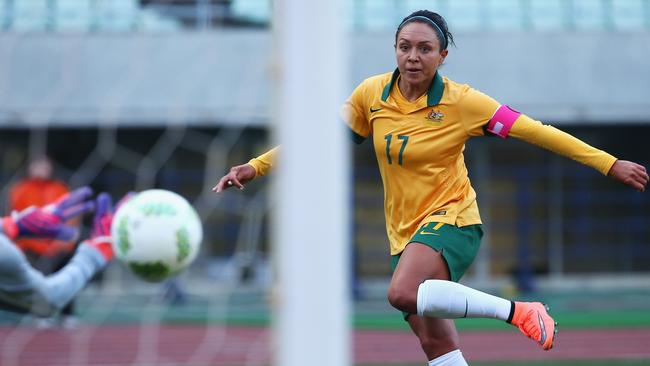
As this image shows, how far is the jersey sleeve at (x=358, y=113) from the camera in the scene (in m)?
4.62

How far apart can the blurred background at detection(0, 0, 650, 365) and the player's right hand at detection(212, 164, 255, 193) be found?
8.01 meters

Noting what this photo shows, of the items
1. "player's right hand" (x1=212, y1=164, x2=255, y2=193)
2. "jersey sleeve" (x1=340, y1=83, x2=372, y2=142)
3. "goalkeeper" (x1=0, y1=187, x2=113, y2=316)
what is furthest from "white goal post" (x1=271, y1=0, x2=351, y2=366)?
"goalkeeper" (x1=0, y1=187, x2=113, y2=316)

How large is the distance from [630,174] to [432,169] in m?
0.86

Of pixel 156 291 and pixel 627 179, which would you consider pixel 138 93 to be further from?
pixel 627 179

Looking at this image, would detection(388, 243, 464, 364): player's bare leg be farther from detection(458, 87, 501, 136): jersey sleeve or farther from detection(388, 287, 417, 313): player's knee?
detection(458, 87, 501, 136): jersey sleeve

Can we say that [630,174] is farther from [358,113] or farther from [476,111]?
[358,113]

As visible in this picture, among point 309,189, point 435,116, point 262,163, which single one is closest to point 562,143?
point 435,116

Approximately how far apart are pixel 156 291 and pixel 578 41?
23.5 ft

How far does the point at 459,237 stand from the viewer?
14.5ft

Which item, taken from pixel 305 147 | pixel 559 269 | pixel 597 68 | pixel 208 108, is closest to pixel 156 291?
pixel 208 108

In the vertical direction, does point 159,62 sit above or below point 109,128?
above

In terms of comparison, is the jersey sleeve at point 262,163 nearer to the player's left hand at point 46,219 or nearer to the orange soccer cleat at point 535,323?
the orange soccer cleat at point 535,323

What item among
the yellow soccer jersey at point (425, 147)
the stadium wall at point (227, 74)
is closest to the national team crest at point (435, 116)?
the yellow soccer jersey at point (425, 147)

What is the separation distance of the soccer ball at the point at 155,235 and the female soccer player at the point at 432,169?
3.13 feet
